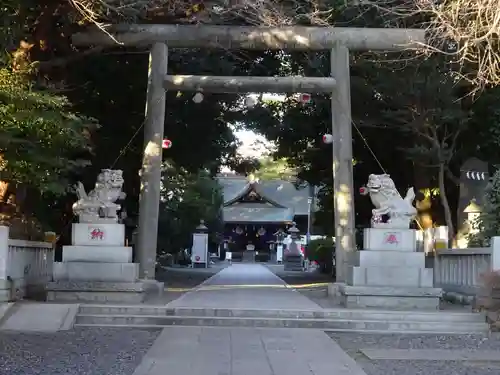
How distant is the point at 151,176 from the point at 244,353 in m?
7.33

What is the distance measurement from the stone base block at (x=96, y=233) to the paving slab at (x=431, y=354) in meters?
5.96

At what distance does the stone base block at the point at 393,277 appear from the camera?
1298cm

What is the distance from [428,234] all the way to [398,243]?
5.17 meters

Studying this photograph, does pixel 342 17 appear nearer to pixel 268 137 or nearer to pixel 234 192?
pixel 268 137

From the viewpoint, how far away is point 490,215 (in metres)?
13.8

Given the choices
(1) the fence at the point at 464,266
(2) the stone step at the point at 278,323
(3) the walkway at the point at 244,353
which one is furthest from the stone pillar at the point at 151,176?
(1) the fence at the point at 464,266

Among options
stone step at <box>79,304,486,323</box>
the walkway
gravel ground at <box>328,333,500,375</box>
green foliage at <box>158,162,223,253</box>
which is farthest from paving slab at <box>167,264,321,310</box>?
green foliage at <box>158,162,223,253</box>

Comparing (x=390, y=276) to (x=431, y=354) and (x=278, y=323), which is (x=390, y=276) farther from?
(x=431, y=354)

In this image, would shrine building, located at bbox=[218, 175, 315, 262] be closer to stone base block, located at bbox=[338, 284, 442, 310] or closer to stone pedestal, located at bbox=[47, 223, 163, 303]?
stone pedestal, located at bbox=[47, 223, 163, 303]

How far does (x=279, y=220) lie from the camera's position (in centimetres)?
5122

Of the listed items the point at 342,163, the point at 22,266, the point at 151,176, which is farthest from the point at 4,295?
the point at 342,163

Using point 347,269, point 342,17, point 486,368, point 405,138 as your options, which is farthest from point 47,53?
point 486,368

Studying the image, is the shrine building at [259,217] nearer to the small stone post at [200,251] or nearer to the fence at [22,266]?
the small stone post at [200,251]

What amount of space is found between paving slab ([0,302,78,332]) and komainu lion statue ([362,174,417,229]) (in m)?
5.86
